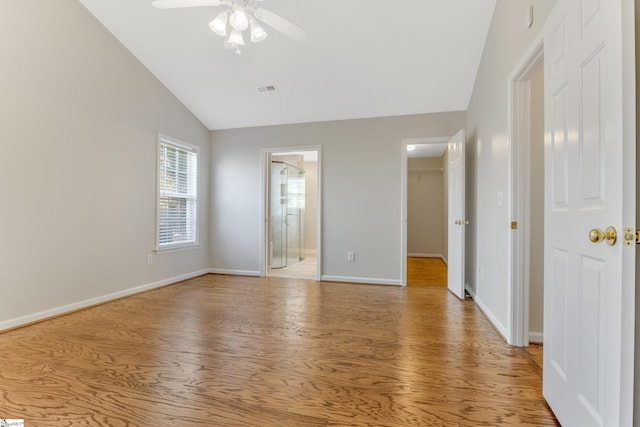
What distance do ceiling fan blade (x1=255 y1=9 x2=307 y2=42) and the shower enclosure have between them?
313 cm

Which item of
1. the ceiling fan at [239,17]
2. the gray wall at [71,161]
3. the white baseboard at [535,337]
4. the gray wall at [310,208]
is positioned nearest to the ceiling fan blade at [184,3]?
the ceiling fan at [239,17]

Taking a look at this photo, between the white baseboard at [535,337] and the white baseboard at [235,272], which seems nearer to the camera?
the white baseboard at [535,337]

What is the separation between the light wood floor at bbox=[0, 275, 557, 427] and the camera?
57.6 inches

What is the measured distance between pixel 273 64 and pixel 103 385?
3.35m

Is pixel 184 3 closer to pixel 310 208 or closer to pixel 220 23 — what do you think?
pixel 220 23

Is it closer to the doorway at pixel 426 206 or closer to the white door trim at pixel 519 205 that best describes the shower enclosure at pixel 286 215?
the doorway at pixel 426 206

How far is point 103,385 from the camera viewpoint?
1691mm

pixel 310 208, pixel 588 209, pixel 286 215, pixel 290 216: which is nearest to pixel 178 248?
pixel 286 215

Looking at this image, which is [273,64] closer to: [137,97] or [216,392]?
[137,97]

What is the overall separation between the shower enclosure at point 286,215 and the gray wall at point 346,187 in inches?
23.8

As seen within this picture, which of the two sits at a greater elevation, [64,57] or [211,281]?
[64,57]

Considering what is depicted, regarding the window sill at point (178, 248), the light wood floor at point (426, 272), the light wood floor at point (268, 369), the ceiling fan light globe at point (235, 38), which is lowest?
the light wood floor at point (426, 272)

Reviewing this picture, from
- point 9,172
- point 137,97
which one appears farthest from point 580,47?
point 137,97

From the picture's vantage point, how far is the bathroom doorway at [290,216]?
4.85m
